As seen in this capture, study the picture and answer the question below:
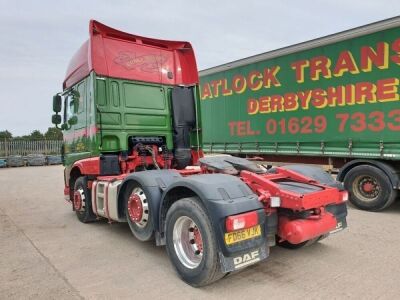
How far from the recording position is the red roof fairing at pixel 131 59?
568cm

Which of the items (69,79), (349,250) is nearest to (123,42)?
(69,79)

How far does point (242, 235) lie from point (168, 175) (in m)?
1.48

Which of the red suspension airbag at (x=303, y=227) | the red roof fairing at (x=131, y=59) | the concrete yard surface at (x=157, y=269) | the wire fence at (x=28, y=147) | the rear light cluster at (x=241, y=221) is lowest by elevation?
the concrete yard surface at (x=157, y=269)

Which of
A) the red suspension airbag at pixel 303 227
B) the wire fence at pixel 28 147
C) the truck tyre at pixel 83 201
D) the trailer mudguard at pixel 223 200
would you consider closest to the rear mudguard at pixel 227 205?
the trailer mudguard at pixel 223 200

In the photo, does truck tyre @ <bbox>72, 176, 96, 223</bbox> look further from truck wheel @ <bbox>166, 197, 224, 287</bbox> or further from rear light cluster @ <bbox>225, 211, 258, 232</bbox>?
rear light cluster @ <bbox>225, 211, 258, 232</bbox>

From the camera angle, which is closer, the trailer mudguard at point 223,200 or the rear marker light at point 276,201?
the trailer mudguard at point 223,200

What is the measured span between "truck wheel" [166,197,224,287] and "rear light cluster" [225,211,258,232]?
0.23 meters

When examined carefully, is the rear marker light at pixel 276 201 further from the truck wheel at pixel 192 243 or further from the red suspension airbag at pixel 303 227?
the truck wheel at pixel 192 243

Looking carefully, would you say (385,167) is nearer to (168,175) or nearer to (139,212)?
(168,175)

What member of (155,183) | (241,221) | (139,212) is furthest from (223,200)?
(139,212)

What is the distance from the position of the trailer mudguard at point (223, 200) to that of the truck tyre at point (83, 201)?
9.07 ft

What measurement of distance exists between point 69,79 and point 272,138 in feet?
15.6

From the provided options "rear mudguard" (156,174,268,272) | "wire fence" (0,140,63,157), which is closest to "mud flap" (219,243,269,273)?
"rear mudguard" (156,174,268,272)

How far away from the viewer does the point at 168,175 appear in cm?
439
